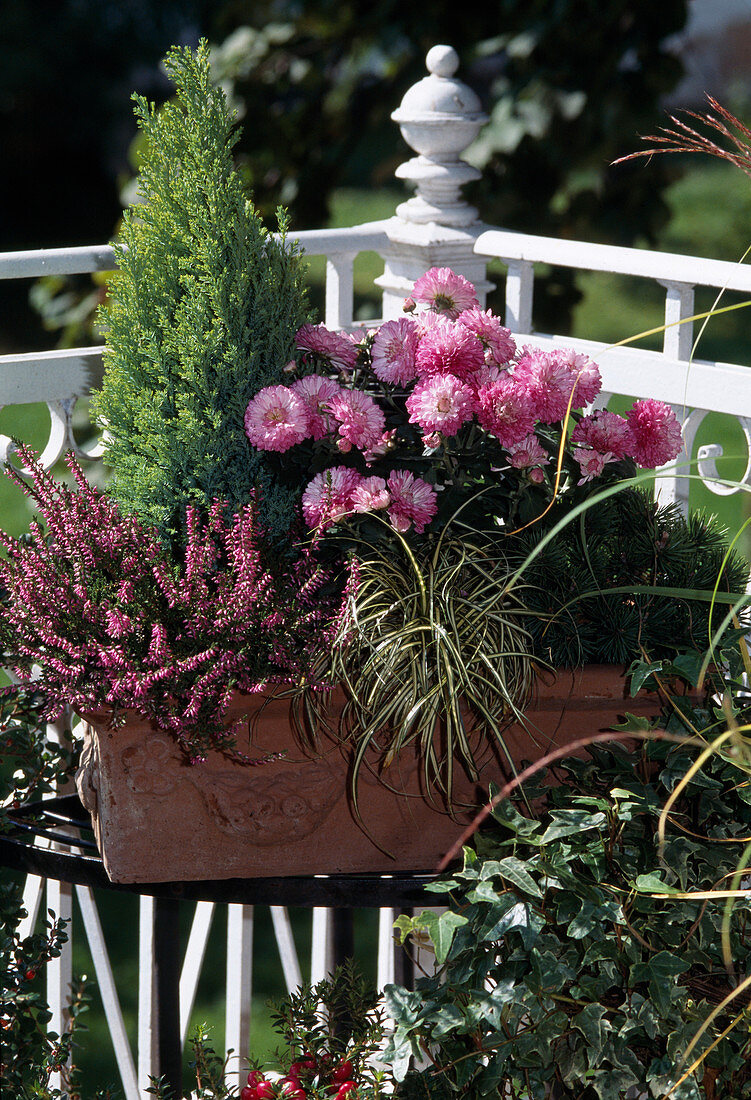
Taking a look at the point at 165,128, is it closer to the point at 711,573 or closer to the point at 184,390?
the point at 184,390

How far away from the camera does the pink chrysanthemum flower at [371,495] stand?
122 cm

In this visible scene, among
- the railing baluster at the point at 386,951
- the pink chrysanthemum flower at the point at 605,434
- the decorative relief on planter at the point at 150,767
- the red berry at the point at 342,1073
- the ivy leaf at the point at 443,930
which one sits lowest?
the railing baluster at the point at 386,951

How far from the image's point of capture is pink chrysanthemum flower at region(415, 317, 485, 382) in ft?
4.17

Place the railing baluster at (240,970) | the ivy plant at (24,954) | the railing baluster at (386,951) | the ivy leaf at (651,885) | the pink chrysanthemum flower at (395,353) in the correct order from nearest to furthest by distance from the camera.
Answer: the ivy leaf at (651,885), the pink chrysanthemum flower at (395,353), the ivy plant at (24,954), the railing baluster at (240,970), the railing baluster at (386,951)

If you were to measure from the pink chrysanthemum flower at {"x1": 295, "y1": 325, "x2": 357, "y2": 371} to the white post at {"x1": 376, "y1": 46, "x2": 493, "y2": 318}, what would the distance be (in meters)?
0.64

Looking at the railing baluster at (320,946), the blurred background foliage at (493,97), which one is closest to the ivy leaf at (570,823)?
the railing baluster at (320,946)

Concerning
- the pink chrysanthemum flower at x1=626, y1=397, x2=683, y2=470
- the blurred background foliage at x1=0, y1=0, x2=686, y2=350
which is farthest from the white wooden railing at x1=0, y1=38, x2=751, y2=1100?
the blurred background foliage at x1=0, y1=0, x2=686, y2=350

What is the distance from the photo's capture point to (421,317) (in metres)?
1.35

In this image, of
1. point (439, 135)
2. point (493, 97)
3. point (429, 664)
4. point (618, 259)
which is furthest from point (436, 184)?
point (493, 97)

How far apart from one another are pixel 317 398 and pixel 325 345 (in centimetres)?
11

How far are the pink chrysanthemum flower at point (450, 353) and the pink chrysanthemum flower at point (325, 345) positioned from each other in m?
0.12

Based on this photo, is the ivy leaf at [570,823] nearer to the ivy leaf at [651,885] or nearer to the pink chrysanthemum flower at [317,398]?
the ivy leaf at [651,885]

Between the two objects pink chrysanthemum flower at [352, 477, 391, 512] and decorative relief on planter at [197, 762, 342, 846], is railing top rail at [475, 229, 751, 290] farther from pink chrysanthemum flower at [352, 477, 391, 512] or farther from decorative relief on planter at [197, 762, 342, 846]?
decorative relief on planter at [197, 762, 342, 846]

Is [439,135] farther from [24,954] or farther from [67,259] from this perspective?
[24,954]
